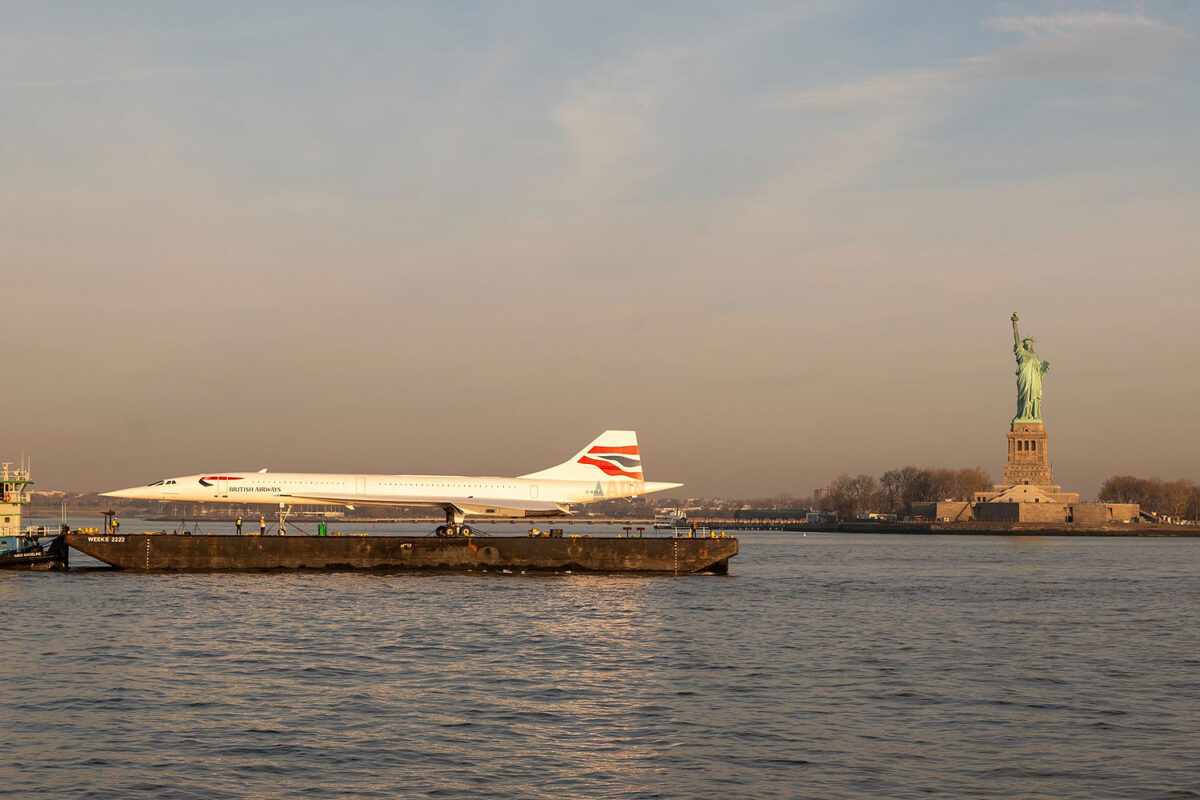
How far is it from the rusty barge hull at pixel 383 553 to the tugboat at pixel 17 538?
3967 mm

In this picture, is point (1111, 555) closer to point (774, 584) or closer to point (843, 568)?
point (843, 568)

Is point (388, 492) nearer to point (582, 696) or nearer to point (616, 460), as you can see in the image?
point (616, 460)

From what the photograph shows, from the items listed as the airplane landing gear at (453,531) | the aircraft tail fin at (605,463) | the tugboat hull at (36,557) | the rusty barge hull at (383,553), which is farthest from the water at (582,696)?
the aircraft tail fin at (605,463)

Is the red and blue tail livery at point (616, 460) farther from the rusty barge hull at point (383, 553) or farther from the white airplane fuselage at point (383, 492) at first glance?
the rusty barge hull at point (383, 553)

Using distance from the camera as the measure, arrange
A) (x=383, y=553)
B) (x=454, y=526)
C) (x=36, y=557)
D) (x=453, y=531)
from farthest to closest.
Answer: (x=454, y=526) < (x=453, y=531) < (x=36, y=557) < (x=383, y=553)

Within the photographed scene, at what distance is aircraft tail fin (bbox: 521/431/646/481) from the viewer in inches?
3467

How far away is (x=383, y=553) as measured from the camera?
73438 mm

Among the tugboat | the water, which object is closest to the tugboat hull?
the tugboat

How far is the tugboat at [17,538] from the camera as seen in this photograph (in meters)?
72.5

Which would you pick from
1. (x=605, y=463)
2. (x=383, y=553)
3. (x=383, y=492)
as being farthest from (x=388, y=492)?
(x=605, y=463)

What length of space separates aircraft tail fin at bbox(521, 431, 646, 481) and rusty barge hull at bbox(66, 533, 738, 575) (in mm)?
12968

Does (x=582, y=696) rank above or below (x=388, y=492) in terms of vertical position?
below

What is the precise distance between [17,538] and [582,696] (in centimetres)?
5261

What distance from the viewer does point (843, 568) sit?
102438mm
